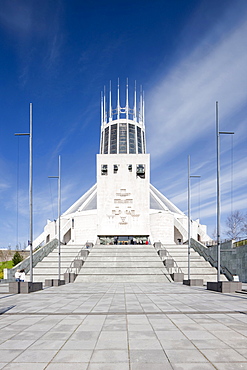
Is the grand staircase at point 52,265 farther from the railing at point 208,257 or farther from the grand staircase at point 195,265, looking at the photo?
the railing at point 208,257

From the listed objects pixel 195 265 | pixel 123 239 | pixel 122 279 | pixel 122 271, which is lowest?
pixel 122 279

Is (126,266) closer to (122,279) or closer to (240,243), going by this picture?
(122,279)

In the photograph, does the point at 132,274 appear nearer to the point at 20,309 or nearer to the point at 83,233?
the point at 20,309

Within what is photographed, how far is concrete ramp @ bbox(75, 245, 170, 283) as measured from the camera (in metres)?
23.3

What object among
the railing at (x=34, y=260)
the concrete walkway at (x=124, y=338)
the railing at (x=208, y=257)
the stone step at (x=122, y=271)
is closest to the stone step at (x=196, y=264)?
the railing at (x=208, y=257)

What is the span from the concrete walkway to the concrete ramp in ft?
47.3

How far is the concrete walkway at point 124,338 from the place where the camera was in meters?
4.41

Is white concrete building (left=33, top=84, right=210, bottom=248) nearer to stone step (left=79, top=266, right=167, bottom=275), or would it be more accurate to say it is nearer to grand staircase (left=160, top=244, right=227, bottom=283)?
grand staircase (left=160, top=244, right=227, bottom=283)

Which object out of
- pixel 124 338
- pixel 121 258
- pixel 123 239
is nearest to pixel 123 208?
pixel 123 239

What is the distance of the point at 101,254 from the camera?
30.2m

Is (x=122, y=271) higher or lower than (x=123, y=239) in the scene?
lower

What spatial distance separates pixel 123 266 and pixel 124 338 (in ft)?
68.3

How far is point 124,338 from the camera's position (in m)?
5.74

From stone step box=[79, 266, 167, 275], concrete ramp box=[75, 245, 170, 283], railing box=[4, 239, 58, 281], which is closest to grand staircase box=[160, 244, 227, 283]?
concrete ramp box=[75, 245, 170, 283]
